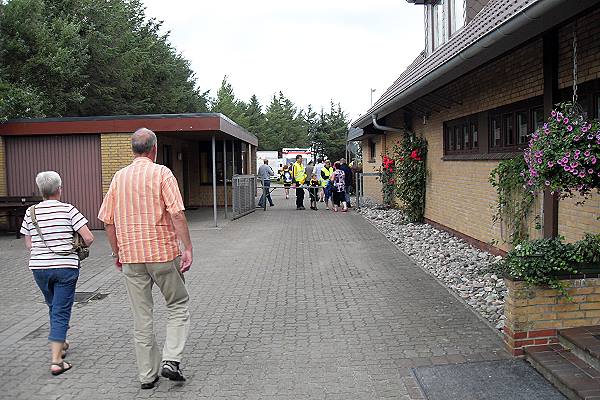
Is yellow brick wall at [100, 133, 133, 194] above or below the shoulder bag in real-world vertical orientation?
above

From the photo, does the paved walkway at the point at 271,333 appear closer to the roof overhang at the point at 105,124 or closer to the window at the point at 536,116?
the window at the point at 536,116

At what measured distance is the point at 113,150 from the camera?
1471cm

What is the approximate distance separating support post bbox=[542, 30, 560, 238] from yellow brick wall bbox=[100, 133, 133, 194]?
10.3 m

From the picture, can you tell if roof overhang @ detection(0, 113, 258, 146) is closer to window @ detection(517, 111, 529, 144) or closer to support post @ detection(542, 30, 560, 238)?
window @ detection(517, 111, 529, 144)

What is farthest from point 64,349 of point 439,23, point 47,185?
point 439,23

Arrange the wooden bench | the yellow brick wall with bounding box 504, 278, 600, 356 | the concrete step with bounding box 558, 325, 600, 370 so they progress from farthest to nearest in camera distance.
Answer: the wooden bench < the yellow brick wall with bounding box 504, 278, 600, 356 < the concrete step with bounding box 558, 325, 600, 370

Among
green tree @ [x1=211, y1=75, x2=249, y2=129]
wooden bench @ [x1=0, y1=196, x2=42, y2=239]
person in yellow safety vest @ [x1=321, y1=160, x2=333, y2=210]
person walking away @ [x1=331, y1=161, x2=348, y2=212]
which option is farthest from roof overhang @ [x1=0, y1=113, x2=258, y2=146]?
Answer: green tree @ [x1=211, y1=75, x2=249, y2=129]

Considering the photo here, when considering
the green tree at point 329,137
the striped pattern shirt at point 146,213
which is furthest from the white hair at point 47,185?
the green tree at point 329,137

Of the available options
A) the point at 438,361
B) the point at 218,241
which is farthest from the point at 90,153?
the point at 438,361

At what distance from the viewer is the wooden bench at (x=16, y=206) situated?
13.7m

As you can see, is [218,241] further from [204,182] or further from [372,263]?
[204,182]

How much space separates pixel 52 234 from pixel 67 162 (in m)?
10.7

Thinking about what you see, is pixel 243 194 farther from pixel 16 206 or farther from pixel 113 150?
pixel 16 206

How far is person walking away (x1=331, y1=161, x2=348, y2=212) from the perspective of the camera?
64.6ft
